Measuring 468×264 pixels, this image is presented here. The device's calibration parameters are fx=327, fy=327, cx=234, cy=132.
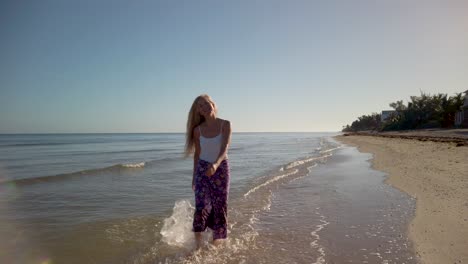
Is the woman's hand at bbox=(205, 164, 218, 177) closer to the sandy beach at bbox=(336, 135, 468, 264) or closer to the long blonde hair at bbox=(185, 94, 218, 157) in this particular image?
the long blonde hair at bbox=(185, 94, 218, 157)

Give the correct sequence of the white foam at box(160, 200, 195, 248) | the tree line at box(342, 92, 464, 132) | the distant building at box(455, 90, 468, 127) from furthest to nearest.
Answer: the tree line at box(342, 92, 464, 132)
the distant building at box(455, 90, 468, 127)
the white foam at box(160, 200, 195, 248)

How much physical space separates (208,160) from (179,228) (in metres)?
1.77

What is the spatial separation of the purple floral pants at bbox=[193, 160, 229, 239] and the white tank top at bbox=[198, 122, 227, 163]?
0.27 ft

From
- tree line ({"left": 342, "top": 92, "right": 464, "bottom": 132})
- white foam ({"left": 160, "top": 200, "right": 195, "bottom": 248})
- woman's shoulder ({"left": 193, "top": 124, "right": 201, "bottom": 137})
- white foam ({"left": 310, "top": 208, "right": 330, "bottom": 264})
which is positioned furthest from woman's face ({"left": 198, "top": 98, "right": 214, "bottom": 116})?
tree line ({"left": 342, "top": 92, "right": 464, "bottom": 132})

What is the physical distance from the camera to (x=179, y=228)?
17.7 feet

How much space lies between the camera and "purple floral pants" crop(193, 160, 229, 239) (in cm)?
430

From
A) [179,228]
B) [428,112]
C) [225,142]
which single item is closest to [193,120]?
[225,142]

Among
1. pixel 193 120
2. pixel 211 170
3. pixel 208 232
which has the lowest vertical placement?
pixel 208 232

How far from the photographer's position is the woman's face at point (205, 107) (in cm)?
415

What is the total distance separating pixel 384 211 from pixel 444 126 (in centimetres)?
4626

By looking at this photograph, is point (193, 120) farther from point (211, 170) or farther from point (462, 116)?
point (462, 116)

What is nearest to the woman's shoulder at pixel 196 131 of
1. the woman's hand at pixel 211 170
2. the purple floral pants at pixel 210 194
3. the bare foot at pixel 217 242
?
the purple floral pants at pixel 210 194

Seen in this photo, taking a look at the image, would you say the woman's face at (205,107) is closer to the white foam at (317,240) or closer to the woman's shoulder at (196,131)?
the woman's shoulder at (196,131)

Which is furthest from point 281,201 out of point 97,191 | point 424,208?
point 97,191
